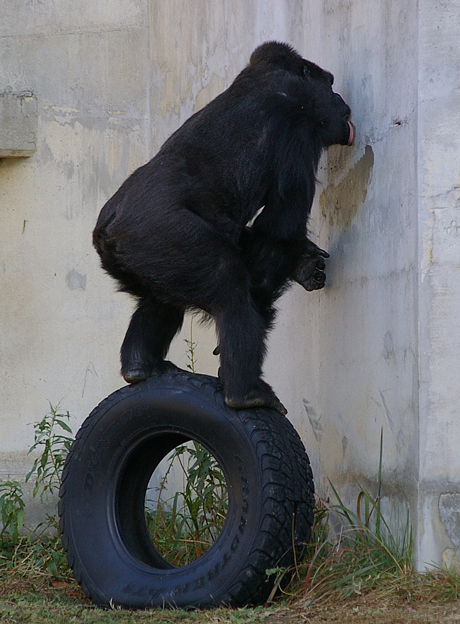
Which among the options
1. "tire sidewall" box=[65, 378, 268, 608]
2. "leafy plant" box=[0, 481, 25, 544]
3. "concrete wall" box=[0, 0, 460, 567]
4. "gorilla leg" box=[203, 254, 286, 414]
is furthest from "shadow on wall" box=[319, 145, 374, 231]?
"leafy plant" box=[0, 481, 25, 544]

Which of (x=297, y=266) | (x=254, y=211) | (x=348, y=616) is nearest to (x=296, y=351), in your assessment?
(x=297, y=266)

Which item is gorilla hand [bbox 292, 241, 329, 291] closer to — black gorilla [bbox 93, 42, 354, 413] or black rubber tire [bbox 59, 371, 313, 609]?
black gorilla [bbox 93, 42, 354, 413]

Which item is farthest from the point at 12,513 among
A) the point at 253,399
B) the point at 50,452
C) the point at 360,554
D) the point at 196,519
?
the point at 360,554

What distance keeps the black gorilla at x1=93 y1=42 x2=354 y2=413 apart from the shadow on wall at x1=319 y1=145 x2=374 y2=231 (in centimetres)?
16

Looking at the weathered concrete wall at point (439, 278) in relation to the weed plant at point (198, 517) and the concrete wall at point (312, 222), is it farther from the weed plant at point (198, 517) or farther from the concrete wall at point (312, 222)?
the weed plant at point (198, 517)

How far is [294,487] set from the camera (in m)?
3.13

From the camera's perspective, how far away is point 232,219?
3.48 meters

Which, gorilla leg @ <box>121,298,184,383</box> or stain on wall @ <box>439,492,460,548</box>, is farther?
gorilla leg @ <box>121,298,184,383</box>

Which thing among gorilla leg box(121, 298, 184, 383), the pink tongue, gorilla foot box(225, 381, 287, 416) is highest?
the pink tongue

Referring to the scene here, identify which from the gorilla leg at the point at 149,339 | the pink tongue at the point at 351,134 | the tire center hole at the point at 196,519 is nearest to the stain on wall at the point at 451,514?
the tire center hole at the point at 196,519

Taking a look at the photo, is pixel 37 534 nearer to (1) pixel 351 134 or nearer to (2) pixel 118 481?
(2) pixel 118 481

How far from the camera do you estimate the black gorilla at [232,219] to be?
3.23 meters

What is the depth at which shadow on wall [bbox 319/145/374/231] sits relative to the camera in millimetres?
3686

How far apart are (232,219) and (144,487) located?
126 cm
